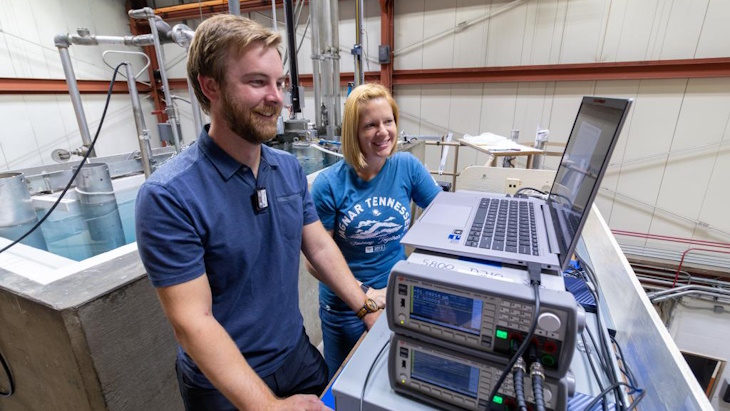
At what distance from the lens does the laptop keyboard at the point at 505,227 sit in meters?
0.59

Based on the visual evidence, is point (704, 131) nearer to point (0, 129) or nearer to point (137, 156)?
point (137, 156)

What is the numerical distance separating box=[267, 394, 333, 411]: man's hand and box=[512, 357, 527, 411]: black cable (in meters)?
0.39

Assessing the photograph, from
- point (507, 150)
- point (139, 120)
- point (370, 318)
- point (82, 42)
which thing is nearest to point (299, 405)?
point (370, 318)

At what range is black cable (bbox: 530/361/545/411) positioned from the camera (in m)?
0.39

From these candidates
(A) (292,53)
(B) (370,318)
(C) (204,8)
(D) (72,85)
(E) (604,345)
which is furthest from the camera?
(C) (204,8)

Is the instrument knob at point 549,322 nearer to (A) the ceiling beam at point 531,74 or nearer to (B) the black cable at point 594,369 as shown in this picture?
(B) the black cable at point 594,369

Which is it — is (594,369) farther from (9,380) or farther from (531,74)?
(531,74)

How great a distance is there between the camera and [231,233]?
684mm

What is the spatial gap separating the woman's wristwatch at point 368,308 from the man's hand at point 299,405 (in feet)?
0.91

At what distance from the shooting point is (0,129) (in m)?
3.09

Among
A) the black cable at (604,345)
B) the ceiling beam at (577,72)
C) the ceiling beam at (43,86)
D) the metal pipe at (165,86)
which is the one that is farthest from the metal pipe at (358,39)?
the ceiling beam at (43,86)

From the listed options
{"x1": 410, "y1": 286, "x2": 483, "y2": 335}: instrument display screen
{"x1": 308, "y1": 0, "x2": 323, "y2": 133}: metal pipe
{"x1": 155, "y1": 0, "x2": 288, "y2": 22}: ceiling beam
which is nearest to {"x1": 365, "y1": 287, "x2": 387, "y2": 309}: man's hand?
{"x1": 410, "y1": 286, "x2": 483, "y2": 335}: instrument display screen

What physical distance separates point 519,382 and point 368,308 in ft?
1.76

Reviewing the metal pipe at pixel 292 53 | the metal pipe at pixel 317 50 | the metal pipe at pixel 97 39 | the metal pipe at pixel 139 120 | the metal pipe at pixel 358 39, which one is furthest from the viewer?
the metal pipe at pixel 358 39
